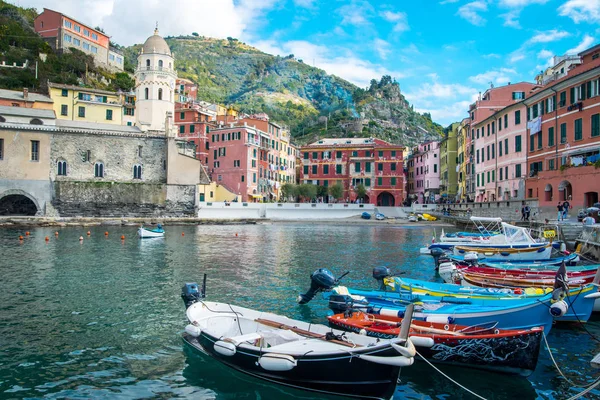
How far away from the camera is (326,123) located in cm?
11994

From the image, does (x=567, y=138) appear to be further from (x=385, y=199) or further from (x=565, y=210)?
(x=385, y=199)

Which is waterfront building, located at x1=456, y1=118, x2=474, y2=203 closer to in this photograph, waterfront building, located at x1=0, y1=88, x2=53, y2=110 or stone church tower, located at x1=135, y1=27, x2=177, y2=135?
stone church tower, located at x1=135, y1=27, x2=177, y2=135

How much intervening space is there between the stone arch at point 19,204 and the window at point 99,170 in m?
7.74

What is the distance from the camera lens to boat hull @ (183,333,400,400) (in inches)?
312

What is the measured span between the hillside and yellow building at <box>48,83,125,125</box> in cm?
5249

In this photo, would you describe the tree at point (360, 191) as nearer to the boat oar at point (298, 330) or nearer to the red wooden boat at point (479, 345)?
the red wooden boat at point (479, 345)

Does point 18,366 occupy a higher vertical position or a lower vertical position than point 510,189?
lower

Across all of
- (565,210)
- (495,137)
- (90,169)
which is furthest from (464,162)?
(90,169)

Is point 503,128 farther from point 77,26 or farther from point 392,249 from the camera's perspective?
point 77,26

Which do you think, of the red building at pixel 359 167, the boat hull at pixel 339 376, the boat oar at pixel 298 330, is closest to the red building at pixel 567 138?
the boat oar at pixel 298 330

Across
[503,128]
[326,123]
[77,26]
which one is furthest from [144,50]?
[326,123]

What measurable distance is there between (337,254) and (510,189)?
26.2 metres

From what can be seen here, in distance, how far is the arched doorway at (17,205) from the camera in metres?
55.4

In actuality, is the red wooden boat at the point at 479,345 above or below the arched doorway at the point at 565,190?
below
